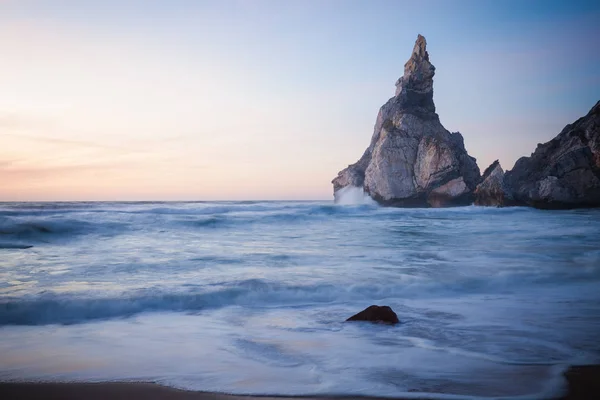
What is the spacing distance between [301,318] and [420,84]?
149 feet

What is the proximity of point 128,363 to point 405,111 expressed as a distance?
44.7 m

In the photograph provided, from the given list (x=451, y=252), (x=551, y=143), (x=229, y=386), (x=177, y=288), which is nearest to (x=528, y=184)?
(x=551, y=143)

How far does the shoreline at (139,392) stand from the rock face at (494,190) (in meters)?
36.3

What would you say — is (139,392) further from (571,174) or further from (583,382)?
(571,174)

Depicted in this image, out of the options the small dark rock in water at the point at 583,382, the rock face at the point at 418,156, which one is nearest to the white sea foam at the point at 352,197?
the rock face at the point at 418,156

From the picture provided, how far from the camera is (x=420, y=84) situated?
46.4m

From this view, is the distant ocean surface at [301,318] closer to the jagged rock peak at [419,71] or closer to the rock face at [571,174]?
the rock face at [571,174]

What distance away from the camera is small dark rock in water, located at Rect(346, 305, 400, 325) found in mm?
4695

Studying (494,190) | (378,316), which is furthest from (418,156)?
(378,316)

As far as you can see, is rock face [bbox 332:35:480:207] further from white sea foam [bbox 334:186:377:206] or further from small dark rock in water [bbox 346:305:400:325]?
small dark rock in water [bbox 346:305:400:325]

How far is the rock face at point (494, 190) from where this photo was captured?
36.1 m

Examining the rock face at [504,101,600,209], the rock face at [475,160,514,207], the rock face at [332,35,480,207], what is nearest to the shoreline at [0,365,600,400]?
the rock face at [504,101,600,209]

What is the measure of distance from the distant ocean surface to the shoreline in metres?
0.10

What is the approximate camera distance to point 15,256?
32.6 feet
